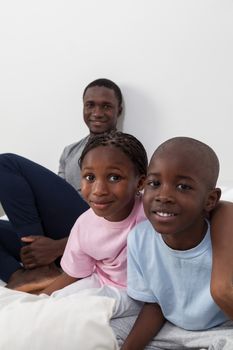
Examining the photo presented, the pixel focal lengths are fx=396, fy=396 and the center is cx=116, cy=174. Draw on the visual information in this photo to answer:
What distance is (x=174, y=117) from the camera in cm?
155

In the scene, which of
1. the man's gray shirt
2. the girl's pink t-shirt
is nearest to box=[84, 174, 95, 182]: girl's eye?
the girl's pink t-shirt

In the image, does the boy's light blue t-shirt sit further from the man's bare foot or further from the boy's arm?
the man's bare foot

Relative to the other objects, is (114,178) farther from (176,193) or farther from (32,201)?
(32,201)

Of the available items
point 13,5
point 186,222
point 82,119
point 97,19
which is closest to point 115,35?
point 97,19

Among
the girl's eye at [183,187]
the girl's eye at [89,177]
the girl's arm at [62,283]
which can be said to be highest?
the girl's eye at [183,187]

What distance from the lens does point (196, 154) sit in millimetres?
688

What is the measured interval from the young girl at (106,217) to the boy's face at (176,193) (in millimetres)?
157

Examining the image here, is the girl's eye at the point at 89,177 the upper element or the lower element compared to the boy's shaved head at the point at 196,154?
lower

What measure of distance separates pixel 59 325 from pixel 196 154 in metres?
0.39

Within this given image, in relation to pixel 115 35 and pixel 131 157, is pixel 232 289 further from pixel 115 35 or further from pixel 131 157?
pixel 115 35

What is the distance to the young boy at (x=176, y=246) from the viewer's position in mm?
681

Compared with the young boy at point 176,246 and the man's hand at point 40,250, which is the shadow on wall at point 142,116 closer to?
the man's hand at point 40,250

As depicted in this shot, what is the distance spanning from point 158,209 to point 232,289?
0.18 m

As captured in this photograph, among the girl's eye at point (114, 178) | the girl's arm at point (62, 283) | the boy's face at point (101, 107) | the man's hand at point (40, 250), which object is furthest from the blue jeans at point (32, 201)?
the boy's face at point (101, 107)
